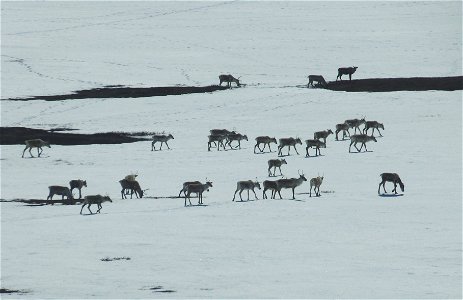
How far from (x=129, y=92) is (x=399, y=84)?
1341cm

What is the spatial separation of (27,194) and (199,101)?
18.9m

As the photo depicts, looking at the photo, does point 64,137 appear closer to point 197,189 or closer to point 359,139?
point 359,139

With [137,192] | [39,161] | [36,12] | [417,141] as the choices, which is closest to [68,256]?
[137,192]

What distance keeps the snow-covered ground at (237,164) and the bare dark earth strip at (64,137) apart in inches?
45.0

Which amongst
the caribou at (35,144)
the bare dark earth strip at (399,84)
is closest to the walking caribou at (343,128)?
the caribou at (35,144)

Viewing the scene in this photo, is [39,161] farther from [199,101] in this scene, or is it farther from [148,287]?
[148,287]

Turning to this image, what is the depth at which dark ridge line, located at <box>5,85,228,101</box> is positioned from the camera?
153 ft

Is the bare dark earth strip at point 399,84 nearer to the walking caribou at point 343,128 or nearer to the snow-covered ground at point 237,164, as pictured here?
the snow-covered ground at point 237,164

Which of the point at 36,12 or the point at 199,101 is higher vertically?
the point at 36,12

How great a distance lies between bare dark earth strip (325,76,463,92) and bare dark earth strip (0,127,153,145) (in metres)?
13.2

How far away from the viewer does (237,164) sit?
2977cm

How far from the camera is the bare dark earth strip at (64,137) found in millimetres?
36000

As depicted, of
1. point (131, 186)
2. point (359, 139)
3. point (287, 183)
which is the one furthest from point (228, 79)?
point (287, 183)

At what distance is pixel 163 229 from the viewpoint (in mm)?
20750
